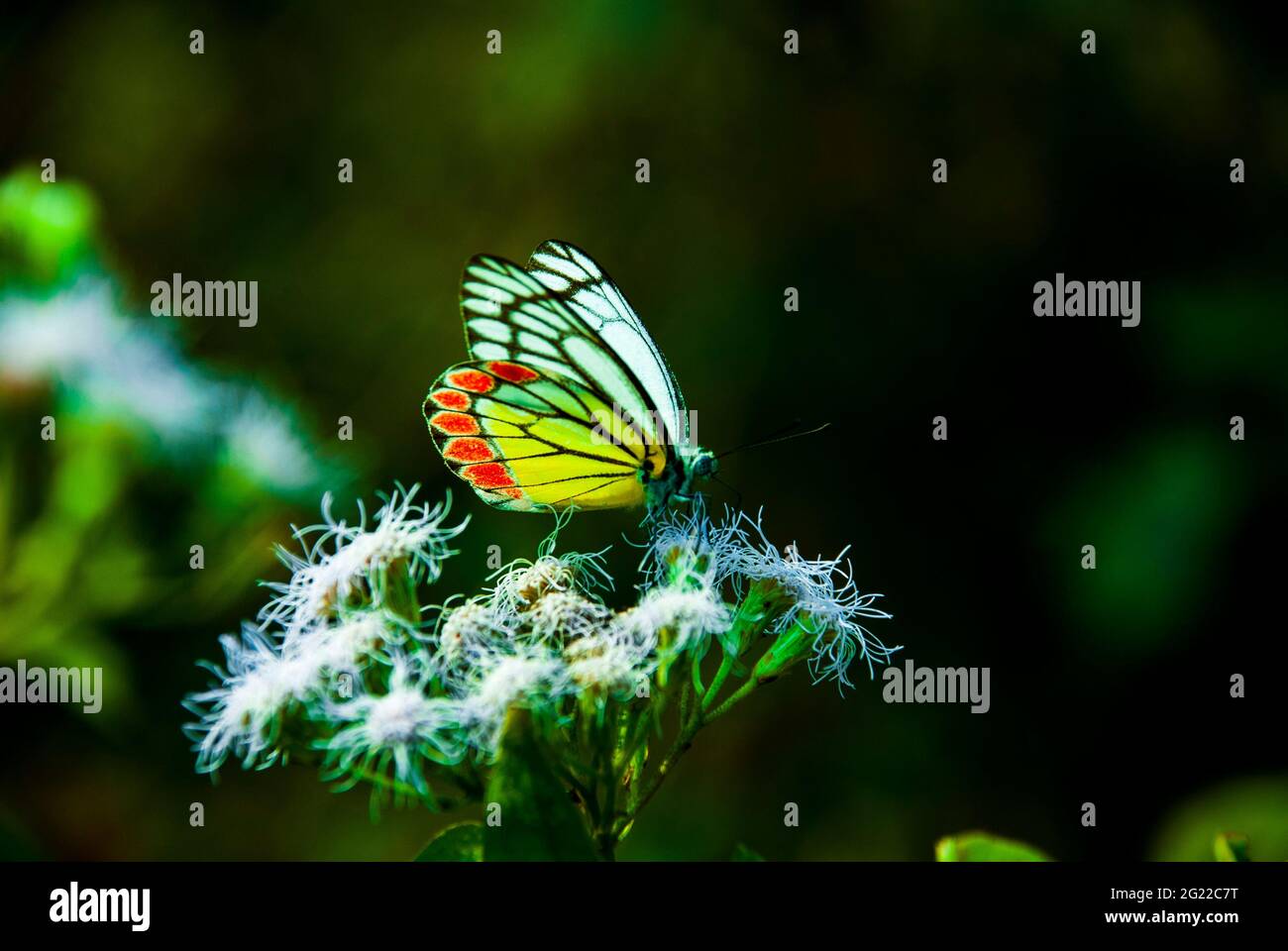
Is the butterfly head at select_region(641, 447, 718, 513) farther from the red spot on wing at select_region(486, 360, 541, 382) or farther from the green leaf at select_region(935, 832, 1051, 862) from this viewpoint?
the green leaf at select_region(935, 832, 1051, 862)

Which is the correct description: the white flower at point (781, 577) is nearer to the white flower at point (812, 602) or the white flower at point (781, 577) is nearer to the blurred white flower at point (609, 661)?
the white flower at point (812, 602)

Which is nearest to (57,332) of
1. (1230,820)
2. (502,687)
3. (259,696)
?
(259,696)

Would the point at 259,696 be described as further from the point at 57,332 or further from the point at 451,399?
the point at 57,332

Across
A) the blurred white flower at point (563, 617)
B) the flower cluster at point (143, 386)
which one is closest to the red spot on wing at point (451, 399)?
the blurred white flower at point (563, 617)

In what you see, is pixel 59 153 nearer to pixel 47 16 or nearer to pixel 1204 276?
pixel 47 16

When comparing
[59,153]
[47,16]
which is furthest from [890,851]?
[47,16]
